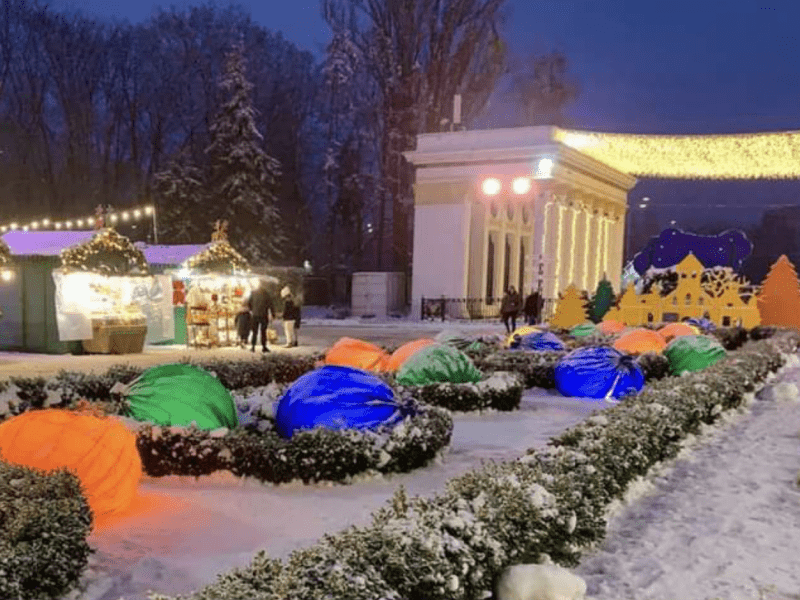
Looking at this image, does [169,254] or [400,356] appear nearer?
[400,356]

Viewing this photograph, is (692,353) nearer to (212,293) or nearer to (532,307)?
(212,293)

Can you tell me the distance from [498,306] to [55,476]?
31.4 m

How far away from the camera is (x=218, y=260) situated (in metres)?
20.2

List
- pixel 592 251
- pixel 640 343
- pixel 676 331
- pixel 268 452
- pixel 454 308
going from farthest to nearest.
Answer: pixel 592 251 → pixel 454 308 → pixel 676 331 → pixel 640 343 → pixel 268 452

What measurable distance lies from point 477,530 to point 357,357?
7.86m

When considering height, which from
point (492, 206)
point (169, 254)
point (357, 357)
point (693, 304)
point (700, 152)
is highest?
point (700, 152)

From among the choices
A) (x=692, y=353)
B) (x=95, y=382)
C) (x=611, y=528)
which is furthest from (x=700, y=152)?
(x=611, y=528)

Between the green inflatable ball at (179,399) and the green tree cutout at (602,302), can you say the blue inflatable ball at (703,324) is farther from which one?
the green inflatable ball at (179,399)

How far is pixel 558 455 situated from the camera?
543cm

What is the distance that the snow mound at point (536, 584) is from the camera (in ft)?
13.4

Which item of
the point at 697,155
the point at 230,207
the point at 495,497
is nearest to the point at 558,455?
the point at 495,497

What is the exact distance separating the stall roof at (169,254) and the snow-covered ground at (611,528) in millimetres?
13665

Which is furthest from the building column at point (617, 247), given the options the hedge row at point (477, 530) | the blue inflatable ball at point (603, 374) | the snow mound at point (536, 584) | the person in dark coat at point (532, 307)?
the snow mound at point (536, 584)

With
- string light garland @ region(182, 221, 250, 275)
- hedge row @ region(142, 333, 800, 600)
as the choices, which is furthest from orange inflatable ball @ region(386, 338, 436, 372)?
string light garland @ region(182, 221, 250, 275)
